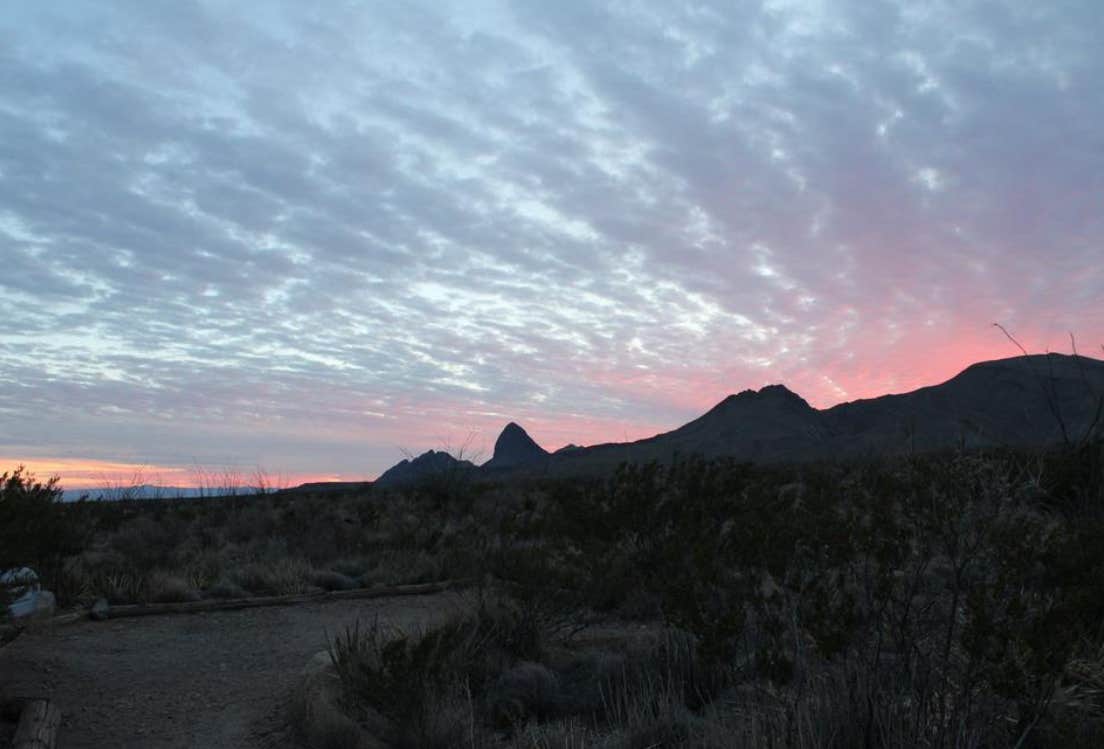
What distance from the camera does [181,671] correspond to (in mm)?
8859

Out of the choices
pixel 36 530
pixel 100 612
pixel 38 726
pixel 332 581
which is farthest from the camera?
pixel 332 581

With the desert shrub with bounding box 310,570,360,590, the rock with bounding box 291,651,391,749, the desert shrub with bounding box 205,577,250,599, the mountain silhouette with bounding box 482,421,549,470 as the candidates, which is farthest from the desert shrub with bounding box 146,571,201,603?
the mountain silhouette with bounding box 482,421,549,470

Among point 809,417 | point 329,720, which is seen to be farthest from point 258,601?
point 809,417

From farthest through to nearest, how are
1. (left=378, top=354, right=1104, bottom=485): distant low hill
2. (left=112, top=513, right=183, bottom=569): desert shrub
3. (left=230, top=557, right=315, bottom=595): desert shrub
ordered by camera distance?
(left=378, top=354, right=1104, bottom=485): distant low hill < (left=112, top=513, right=183, bottom=569): desert shrub < (left=230, top=557, right=315, bottom=595): desert shrub

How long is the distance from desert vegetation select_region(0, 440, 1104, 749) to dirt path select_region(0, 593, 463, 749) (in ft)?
2.52

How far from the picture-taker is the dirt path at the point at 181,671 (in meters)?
7.01

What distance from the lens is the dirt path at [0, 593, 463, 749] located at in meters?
7.01

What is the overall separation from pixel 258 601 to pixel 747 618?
7.23 m

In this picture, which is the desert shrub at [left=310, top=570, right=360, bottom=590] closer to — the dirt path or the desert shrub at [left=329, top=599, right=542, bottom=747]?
the dirt path

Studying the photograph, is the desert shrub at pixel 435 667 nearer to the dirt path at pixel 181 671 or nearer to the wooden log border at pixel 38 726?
the dirt path at pixel 181 671

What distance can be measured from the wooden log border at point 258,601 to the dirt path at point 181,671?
0.16 meters

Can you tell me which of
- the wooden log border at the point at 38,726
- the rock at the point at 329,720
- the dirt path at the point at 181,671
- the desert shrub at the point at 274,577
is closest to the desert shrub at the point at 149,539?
the desert shrub at the point at 274,577

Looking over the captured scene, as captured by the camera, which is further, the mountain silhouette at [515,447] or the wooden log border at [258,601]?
the mountain silhouette at [515,447]

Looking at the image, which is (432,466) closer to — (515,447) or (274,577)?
(274,577)
